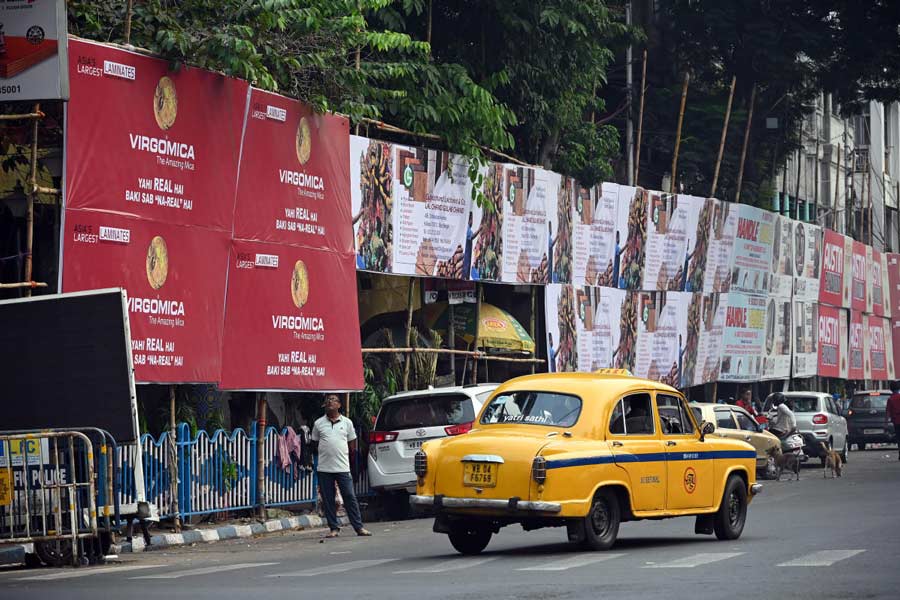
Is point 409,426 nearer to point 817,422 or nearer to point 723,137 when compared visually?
point 817,422

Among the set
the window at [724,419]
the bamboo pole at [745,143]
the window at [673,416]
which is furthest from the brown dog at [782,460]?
the window at [673,416]

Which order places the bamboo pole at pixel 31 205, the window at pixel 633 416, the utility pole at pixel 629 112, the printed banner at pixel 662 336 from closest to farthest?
the window at pixel 633 416 < the bamboo pole at pixel 31 205 < the printed banner at pixel 662 336 < the utility pole at pixel 629 112

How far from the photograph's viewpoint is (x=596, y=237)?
1310 inches

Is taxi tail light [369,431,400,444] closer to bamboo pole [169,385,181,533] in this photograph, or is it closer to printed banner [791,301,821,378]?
bamboo pole [169,385,181,533]

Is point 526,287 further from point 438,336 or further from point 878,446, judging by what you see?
point 878,446

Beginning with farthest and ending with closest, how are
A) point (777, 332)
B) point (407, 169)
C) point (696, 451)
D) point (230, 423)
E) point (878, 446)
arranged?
1. point (878, 446)
2. point (777, 332)
3. point (407, 169)
4. point (230, 423)
5. point (696, 451)

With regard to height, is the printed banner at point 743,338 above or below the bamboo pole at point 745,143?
below

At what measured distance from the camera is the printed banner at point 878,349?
182 feet

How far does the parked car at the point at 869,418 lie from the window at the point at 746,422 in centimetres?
1308

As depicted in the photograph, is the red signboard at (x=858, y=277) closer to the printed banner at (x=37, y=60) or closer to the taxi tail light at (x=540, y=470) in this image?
the printed banner at (x=37, y=60)

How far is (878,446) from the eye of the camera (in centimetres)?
4962

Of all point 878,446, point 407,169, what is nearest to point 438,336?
point 407,169

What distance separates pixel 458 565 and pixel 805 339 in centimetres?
3400

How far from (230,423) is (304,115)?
15.0 ft
